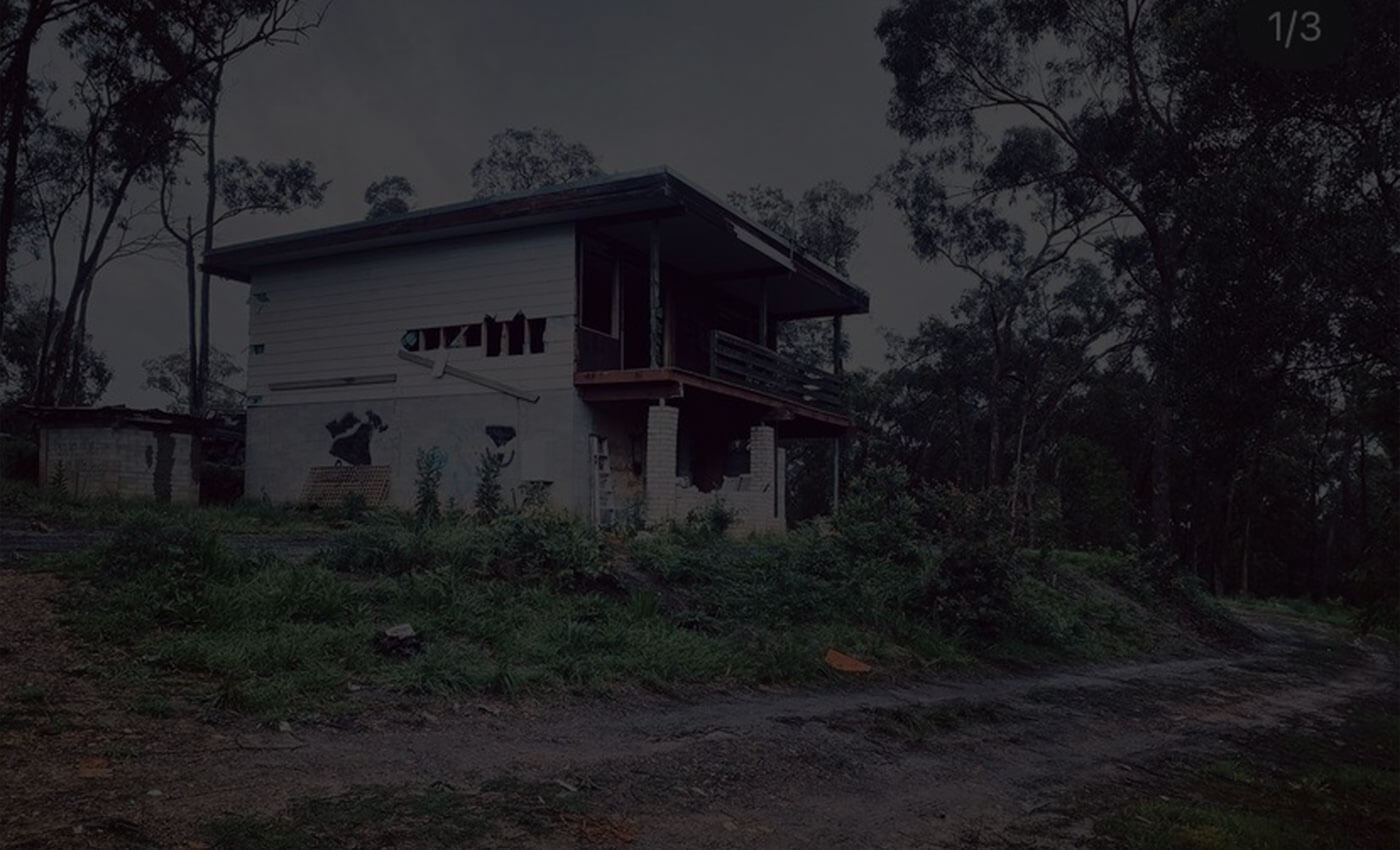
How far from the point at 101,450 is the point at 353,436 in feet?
14.8

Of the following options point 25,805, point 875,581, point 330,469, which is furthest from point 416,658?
point 330,469

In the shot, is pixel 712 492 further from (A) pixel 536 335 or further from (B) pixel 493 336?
(B) pixel 493 336

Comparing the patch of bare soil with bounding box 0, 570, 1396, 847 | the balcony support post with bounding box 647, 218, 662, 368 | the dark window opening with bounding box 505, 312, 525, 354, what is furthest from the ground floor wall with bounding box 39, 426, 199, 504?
the patch of bare soil with bounding box 0, 570, 1396, 847

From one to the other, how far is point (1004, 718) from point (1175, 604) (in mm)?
12767

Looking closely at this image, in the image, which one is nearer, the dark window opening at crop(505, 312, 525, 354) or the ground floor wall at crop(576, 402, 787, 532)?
the ground floor wall at crop(576, 402, 787, 532)

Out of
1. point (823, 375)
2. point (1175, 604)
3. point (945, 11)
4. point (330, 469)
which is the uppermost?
point (945, 11)

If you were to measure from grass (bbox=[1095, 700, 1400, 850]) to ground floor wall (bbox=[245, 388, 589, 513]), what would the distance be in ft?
38.4

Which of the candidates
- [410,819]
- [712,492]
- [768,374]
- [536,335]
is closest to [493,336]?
[536,335]

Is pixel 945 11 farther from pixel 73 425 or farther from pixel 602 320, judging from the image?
pixel 73 425

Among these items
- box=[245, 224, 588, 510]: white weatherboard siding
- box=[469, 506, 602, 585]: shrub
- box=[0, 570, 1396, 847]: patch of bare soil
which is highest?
box=[245, 224, 588, 510]: white weatherboard siding

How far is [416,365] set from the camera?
18969 millimetres

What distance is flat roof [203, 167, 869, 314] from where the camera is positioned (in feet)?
55.2

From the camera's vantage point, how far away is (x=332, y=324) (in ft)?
65.5

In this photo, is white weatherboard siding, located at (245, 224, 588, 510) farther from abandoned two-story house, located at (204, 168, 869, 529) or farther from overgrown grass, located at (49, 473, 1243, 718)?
→ overgrown grass, located at (49, 473, 1243, 718)
